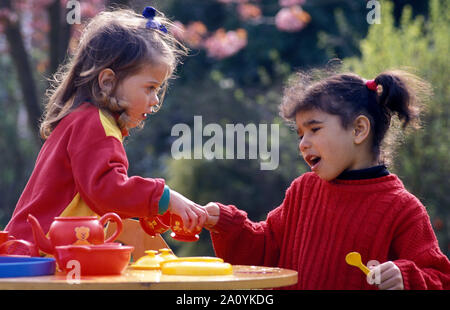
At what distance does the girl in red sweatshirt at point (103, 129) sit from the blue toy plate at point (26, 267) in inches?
12.6

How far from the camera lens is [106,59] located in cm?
268

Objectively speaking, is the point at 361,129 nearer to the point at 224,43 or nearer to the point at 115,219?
the point at 115,219

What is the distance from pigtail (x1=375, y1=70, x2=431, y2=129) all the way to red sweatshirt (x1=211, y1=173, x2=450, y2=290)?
22 centimetres

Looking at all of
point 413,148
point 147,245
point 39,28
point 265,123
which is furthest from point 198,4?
point 147,245

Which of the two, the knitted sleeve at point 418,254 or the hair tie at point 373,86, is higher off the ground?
the hair tie at point 373,86

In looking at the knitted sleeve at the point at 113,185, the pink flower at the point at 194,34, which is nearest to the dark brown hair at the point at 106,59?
the knitted sleeve at the point at 113,185

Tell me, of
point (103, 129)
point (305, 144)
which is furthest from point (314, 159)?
point (103, 129)

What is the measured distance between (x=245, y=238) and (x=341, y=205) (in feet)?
1.17

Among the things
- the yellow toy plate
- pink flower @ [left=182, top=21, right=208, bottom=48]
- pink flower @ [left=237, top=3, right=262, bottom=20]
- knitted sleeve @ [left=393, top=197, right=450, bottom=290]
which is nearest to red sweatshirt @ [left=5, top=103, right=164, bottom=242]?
the yellow toy plate

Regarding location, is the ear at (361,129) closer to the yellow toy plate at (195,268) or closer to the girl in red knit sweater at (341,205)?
the girl in red knit sweater at (341,205)

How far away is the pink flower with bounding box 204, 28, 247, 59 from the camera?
916cm

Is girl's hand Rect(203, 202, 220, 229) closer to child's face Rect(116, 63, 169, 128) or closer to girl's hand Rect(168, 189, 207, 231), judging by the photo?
girl's hand Rect(168, 189, 207, 231)

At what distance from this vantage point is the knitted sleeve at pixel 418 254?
224cm

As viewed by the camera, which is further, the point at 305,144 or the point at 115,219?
the point at 305,144
